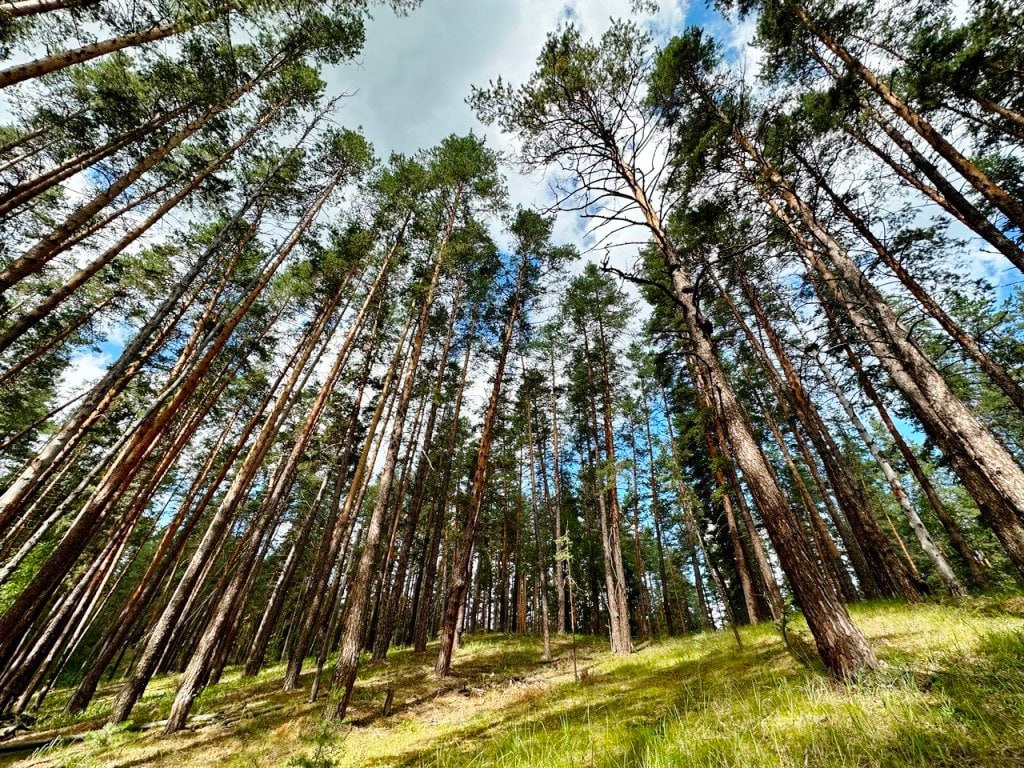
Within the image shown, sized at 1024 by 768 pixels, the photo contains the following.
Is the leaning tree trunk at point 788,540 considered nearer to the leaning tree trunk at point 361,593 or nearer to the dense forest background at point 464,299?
the dense forest background at point 464,299

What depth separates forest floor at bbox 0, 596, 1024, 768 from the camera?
2615 millimetres

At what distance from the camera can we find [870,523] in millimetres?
9664

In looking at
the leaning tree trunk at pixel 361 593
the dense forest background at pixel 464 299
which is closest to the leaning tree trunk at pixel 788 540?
the dense forest background at pixel 464 299

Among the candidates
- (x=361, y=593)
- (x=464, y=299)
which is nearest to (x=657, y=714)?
(x=361, y=593)

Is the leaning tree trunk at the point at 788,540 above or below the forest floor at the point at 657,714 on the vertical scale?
above

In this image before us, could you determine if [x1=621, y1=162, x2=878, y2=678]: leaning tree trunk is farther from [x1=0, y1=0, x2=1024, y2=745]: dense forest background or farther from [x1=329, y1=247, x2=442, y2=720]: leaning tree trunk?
[x1=329, y1=247, x2=442, y2=720]: leaning tree trunk

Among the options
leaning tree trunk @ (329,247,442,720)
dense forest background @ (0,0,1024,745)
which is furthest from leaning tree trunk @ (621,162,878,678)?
leaning tree trunk @ (329,247,442,720)

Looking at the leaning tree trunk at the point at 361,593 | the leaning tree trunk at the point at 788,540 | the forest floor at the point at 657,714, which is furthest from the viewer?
the leaning tree trunk at the point at 361,593

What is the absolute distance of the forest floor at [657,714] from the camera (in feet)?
8.58

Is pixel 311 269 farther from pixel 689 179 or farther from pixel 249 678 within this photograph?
pixel 249 678

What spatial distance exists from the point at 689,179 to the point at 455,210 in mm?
8031

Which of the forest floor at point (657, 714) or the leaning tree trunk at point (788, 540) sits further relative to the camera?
the leaning tree trunk at point (788, 540)

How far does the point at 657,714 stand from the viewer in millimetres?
4820

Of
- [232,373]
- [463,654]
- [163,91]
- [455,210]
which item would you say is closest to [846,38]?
[455,210]
